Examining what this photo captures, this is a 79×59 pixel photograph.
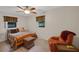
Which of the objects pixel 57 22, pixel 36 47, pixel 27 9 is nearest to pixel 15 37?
pixel 36 47

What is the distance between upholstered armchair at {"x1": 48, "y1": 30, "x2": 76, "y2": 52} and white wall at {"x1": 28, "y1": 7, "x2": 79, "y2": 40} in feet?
0.22

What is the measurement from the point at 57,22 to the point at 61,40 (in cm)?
34

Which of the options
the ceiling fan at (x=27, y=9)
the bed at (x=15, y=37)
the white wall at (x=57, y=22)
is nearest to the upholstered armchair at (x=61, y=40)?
the white wall at (x=57, y=22)

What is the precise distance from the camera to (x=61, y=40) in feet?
5.08

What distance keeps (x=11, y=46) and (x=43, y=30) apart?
2.12 ft

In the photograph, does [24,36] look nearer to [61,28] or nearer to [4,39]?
[4,39]

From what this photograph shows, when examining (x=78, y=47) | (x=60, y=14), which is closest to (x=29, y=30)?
(x=60, y=14)

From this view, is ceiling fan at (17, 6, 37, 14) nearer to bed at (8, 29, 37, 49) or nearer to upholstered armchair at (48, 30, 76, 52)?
bed at (8, 29, 37, 49)

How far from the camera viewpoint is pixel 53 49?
152 centimetres

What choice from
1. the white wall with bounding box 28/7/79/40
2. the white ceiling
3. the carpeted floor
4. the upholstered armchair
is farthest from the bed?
the upholstered armchair

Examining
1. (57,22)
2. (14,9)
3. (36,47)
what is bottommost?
(36,47)

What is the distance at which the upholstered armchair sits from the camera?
1.50 m

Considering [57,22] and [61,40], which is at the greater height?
[57,22]

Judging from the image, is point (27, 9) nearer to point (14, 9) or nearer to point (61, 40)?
point (14, 9)
